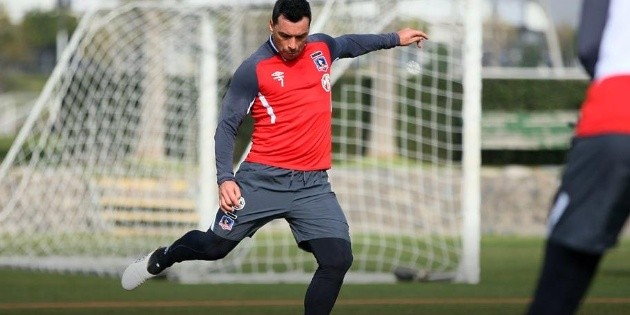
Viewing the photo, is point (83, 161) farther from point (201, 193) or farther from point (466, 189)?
point (466, 189)

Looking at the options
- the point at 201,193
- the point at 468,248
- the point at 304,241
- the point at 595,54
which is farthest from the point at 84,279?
the point at 595,54

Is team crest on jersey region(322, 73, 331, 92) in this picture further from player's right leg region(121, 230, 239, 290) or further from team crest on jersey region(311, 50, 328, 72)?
player's right leg region(121, 230, 239, 290)

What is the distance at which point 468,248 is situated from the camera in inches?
557

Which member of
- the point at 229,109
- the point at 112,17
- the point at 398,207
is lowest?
the point at 398,207

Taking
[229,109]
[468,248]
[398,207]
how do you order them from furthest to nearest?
[398,207]
[468,248]
[229,109]

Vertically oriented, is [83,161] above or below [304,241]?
below

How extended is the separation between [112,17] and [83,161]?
1.92 meters

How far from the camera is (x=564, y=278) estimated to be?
4.67 metres

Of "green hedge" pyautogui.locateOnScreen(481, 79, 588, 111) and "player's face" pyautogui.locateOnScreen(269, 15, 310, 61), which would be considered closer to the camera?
"player's face" pyautogui.locateOnScreen(269, 15, 310, 61)

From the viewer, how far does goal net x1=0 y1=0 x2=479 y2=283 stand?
15.0 m

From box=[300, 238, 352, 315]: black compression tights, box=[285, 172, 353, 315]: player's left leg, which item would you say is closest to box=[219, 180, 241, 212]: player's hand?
box=[285, 172, 353, 315]: player's left leg

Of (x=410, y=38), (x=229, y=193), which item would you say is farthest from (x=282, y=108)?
(x=410, y=38)

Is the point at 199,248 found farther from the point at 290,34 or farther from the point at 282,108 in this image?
the point at 290,34

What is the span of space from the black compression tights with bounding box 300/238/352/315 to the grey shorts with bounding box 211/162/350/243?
84 millimetres
